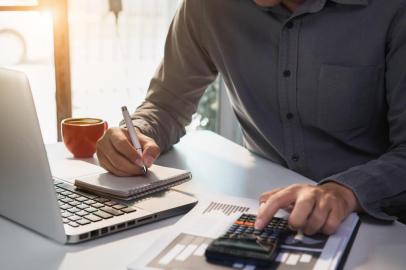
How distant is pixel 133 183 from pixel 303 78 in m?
0.50

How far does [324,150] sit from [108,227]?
65 centimetres

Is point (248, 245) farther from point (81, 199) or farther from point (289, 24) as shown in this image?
point (289, 24)

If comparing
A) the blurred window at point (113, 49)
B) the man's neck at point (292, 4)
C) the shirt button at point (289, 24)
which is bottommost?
the blurred window at point (113, 49)

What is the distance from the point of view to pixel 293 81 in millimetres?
1344

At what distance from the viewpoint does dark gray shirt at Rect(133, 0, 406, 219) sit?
1276 mm

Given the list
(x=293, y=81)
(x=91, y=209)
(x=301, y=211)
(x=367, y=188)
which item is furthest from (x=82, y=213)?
(x=293, y=81)

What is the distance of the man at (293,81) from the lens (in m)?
1.24

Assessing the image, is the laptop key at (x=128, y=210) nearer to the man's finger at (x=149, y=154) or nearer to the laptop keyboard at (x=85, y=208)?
the laptop keyboard at (x=85, y=208)

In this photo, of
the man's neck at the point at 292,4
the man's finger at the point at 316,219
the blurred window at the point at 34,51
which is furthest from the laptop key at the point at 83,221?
the blurred window at the point at 34,51

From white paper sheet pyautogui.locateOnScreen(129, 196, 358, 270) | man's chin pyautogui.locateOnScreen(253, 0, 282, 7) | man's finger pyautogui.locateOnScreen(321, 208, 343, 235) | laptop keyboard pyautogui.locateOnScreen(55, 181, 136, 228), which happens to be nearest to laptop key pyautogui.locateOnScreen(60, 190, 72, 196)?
laptop keyboard pyautogui.locateOnScreen(55, 181, 136, 228)

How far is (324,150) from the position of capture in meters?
1.37

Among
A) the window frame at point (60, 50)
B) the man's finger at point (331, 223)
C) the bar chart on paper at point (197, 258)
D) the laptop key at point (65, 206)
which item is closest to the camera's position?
the bar chart on paper at point (197, 258)

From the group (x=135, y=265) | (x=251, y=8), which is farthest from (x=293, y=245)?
(x=251, y=8)

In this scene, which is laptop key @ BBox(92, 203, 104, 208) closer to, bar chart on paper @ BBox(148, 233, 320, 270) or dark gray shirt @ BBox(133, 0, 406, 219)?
bar chart on paper @ BBox(148, 233, 320, 270)
